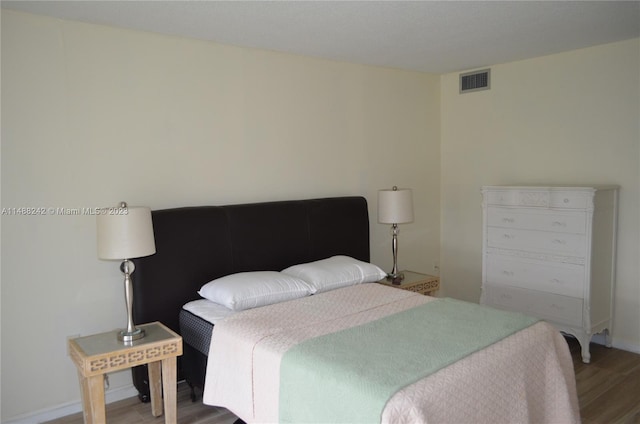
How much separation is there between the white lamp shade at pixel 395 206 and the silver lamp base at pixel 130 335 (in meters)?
2.05

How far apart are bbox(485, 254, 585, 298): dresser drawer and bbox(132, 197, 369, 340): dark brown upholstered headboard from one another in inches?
41.6

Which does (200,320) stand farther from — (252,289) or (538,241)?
(538,241)

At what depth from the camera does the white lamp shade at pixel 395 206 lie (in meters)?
3.88

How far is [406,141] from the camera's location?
4559mm

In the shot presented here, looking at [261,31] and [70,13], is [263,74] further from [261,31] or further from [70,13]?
[70,13]

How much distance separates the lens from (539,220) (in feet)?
12.2

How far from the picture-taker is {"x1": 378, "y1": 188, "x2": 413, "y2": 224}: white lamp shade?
12.7 feet

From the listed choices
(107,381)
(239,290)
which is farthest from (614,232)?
(107,381)

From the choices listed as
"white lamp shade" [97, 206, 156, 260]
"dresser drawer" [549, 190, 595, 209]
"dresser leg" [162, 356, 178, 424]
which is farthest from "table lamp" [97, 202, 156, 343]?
"dresser drawer" [549, 190, 595, 209]

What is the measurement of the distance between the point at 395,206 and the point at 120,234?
214 cm

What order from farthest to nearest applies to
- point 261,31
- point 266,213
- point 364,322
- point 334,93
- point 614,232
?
1. point 334,93
2. point 614,232
3. point 266,213
4. point 261,31
5. point 364,322

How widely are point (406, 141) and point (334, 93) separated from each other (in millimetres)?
930

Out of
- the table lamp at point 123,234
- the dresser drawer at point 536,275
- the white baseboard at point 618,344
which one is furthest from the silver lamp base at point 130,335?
the white baseboard at point 618,344

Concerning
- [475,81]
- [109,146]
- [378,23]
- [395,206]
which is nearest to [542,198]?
[395,206]
